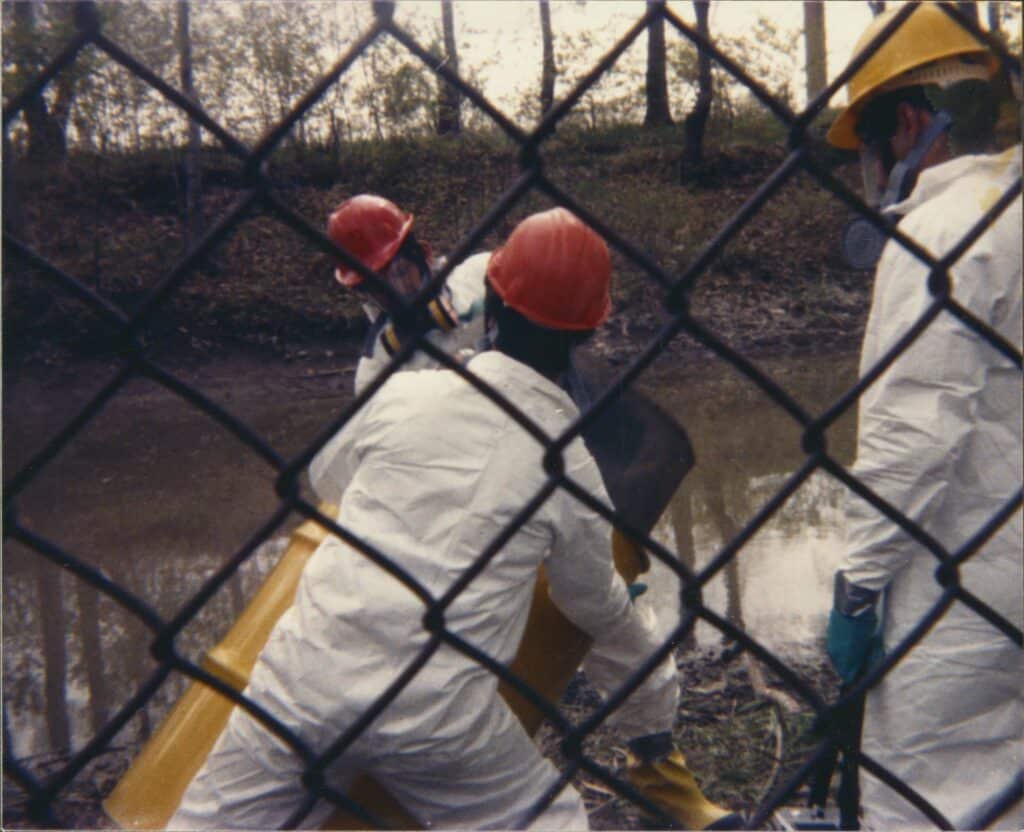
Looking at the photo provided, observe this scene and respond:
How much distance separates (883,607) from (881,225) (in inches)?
55.0

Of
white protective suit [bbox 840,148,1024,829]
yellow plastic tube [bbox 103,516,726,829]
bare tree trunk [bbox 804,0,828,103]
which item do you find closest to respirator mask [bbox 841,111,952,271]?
white protective suit [bbox 840,148,1024,829]

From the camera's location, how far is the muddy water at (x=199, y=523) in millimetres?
4086

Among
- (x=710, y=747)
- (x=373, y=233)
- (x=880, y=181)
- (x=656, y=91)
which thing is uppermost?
(x=656, y=91)

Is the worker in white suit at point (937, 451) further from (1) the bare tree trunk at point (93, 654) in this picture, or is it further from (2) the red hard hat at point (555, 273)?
(1) the bare tree trunk at point (93, 654)

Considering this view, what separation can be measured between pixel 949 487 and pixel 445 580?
914mm

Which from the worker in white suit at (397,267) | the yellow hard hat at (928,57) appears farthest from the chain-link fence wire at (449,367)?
the worker in white suit at (397,267)

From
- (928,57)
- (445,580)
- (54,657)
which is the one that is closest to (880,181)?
(928,57)

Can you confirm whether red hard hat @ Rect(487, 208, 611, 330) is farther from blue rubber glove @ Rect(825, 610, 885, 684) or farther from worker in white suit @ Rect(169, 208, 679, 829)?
blue rubber glove @ Rect(825, 610, 885, 684)

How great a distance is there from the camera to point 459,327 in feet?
11.1

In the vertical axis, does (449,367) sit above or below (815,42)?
below

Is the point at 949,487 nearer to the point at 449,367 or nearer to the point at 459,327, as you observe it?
the point at 449,367

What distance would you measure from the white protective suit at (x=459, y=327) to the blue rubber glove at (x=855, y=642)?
4.63 ft

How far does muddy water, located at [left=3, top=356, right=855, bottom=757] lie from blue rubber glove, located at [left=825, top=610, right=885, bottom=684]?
141cm

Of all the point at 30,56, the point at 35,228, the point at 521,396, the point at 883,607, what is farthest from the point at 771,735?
the point at 35,228
